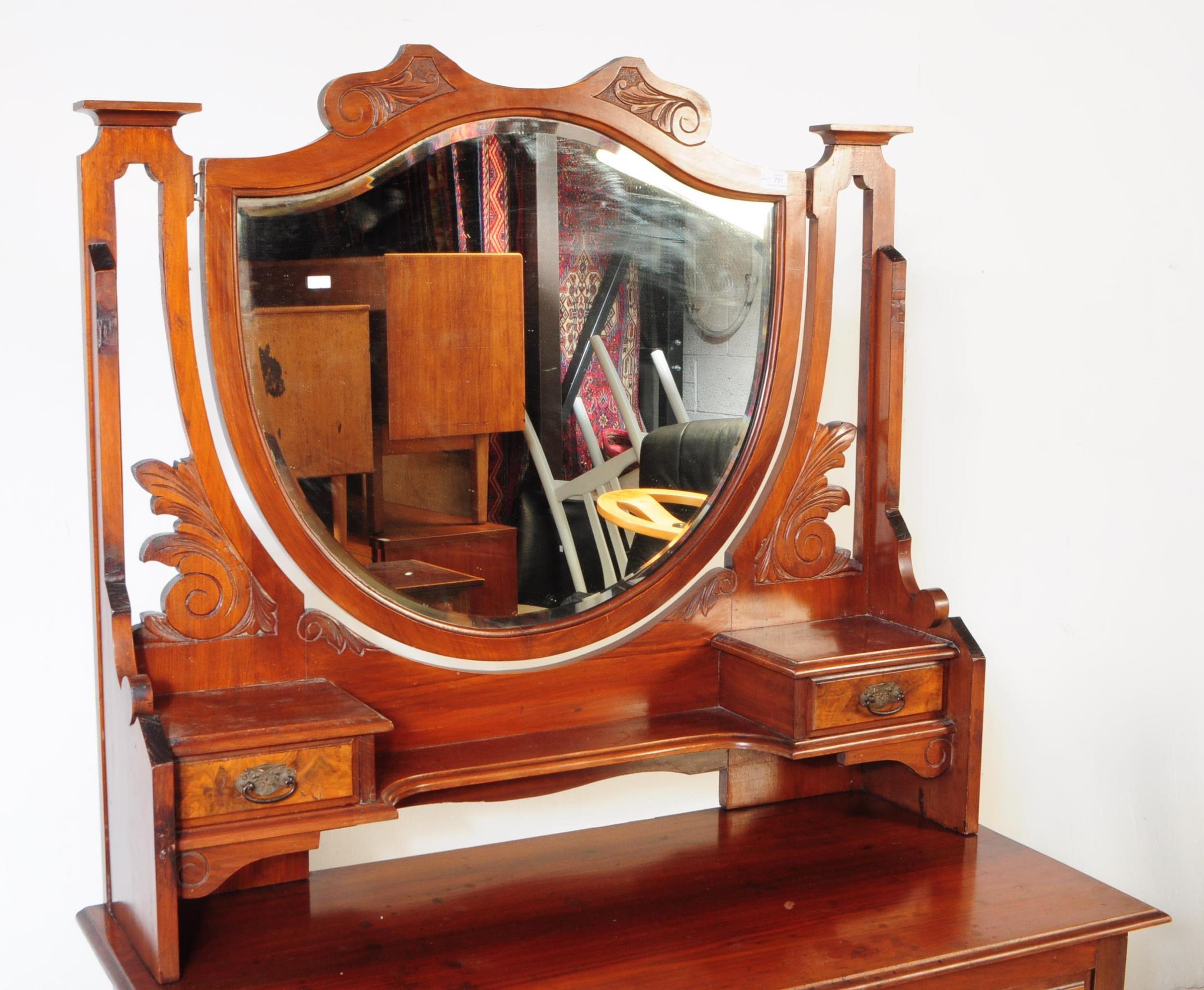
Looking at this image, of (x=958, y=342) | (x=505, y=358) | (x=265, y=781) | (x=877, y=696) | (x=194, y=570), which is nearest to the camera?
(x=265, y=781)

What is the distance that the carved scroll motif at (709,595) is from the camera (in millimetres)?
1859

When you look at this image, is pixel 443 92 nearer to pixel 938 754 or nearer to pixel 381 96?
pixel 381 96

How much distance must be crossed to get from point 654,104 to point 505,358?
38 centimetres

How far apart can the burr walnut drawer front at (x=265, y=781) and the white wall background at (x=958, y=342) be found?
1.29ft

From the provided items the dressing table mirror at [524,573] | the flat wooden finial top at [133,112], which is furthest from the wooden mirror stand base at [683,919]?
the flat wooden finial top at [133,112]

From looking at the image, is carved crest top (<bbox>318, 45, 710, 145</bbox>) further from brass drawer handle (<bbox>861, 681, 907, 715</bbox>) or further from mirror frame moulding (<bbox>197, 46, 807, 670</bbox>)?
brass drawer handle (<bbox>861, 681, 907, 715</bbox>)

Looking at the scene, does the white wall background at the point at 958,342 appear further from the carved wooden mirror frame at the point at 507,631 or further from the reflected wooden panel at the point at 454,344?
the reflected wooden panel at the point at 454,344

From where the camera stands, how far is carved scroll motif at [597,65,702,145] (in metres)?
1.72

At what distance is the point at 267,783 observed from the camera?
1.48m

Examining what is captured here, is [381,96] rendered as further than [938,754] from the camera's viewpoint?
No

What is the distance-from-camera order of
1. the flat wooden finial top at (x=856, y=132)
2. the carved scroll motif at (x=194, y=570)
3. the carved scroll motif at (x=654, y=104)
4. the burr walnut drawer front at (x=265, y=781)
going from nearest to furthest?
the burr walnut drawer front at (x=265, y=781)
the carved scroll motif at (x=194, y=570)
the carved scroll motif at (x=654, y=104)
the flat wooden finial top at (x=856, y=132)

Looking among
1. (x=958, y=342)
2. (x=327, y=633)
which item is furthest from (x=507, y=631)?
(x=958, y=342)

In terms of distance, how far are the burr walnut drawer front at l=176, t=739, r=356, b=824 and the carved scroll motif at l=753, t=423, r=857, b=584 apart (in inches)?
25.8

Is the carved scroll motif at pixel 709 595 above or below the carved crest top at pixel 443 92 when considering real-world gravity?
below
